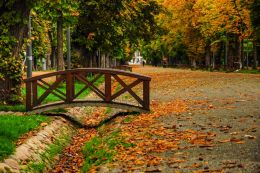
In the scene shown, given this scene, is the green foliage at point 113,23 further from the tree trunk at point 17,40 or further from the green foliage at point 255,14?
the tree trunk at point 17,40

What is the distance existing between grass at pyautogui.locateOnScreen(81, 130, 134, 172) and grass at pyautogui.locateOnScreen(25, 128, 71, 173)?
2.46 feet

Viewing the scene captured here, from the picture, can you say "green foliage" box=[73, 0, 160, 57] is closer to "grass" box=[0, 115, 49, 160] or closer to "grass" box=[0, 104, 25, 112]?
"grass" box=[0, 104, 25, 112]

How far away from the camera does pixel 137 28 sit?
3988cm

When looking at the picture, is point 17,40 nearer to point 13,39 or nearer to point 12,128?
point 13,39

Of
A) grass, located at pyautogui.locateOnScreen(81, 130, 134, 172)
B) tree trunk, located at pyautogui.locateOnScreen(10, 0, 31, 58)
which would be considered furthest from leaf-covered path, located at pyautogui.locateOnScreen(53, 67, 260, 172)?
tree trunk, located at pyautogui.locateOnScreen(10, 0, 31, 58)

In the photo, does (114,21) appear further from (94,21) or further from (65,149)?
(65,149)

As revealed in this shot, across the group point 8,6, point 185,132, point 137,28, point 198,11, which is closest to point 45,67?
point 198,11

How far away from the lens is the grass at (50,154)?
999 cm

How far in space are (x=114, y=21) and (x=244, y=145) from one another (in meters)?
25.2

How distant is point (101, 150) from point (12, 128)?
9.31 ft

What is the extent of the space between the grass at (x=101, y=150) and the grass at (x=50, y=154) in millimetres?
751

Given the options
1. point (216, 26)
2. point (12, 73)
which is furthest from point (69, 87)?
point (216, 26)

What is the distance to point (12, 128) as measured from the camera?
41.3 feet

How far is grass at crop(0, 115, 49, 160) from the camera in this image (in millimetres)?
10197
